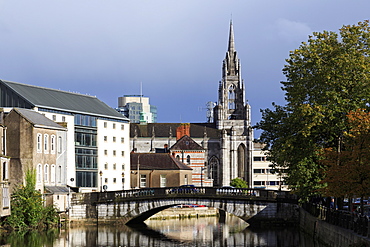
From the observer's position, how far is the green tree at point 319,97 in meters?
51.2

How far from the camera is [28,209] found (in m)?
59.2

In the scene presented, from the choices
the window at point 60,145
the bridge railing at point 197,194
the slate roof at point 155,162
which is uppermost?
the window at point 60,145

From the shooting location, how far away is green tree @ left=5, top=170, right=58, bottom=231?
5869cm

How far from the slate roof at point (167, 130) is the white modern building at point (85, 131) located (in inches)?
2789

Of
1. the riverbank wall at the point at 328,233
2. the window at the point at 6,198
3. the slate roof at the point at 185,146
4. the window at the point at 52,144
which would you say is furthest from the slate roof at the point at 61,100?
the slate roof at the point at 185,146

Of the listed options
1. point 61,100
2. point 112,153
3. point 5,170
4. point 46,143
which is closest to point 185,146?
point 112,153

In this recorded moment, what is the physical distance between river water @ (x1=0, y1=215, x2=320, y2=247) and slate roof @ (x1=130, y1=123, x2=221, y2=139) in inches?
4045

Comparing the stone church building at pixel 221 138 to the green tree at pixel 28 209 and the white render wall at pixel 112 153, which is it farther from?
the green tree at pixel 28 209

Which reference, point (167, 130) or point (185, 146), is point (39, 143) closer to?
point (185, 146)

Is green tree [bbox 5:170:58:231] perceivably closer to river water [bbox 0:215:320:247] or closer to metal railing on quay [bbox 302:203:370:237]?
river water [bbox 0:215:320:247]

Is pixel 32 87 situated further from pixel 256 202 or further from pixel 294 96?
pixel 294 96

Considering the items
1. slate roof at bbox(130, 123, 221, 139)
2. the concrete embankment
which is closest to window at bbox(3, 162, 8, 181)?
the concrete embankment

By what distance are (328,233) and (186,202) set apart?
23.9m

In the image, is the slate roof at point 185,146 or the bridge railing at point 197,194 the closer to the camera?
the bridge railing at point 197,194
